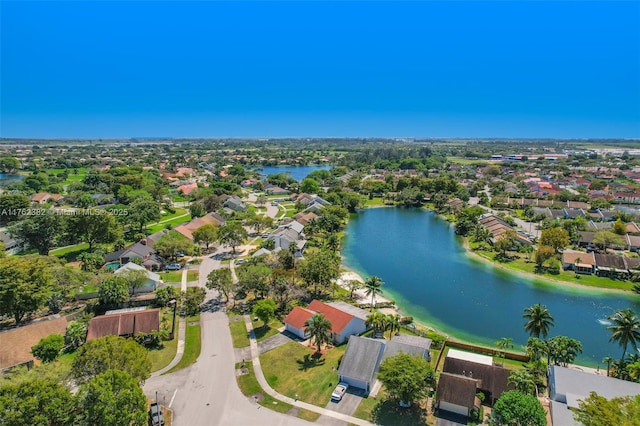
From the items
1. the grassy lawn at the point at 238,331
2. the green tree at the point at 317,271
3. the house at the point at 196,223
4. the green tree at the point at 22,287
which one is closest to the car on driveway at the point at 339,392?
the grassy lawn at the point at 238,331

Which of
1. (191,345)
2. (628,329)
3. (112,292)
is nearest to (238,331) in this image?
(191,345)

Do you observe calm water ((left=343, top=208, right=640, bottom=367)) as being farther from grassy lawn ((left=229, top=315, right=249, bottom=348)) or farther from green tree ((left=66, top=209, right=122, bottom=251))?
green tree ((left=66, top=209, right=122, bottom=251))

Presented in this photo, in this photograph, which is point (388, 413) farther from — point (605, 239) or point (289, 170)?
point (289, 170)

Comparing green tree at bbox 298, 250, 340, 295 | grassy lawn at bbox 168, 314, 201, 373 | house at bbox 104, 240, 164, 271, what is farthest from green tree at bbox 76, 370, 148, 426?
house at bbox 104, 240, 164, 271

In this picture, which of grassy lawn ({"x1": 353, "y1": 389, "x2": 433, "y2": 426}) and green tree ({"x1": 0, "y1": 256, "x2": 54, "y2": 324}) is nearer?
grassy lawn ({"x1": 353, "y1": 389, "x2": 433, "y2": 426})

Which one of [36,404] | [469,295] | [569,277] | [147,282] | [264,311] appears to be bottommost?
[469,295]

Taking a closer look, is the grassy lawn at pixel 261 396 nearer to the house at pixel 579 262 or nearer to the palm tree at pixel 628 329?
the palm tree at pixel 628 329

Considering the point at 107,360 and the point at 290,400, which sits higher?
the point at 107,360
